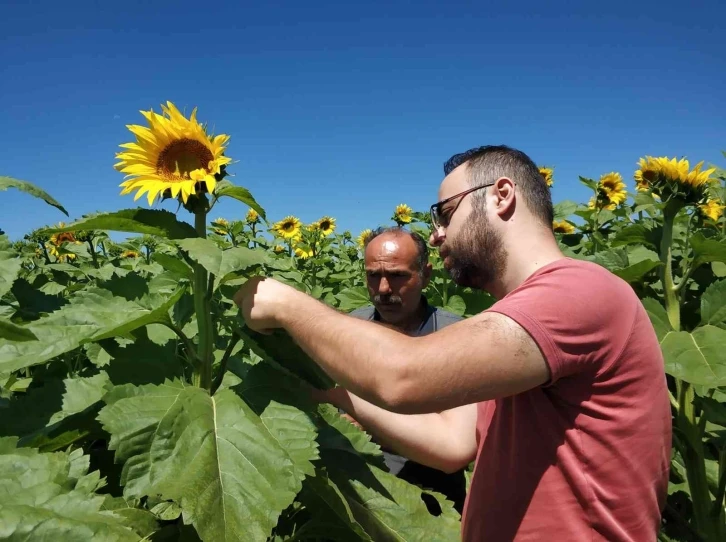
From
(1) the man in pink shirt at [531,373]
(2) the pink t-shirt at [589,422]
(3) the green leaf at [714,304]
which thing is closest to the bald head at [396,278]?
(3) the green leaf at [714,304]

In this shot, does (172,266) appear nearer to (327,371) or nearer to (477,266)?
(327,371)

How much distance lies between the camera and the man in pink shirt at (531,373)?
160cm

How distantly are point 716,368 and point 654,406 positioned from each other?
3.42 ft

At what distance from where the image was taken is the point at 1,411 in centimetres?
141

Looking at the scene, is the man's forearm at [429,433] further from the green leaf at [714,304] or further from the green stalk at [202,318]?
the green leaf at [714,304]

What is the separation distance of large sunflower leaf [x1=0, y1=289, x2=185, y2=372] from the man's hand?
0.21 metres

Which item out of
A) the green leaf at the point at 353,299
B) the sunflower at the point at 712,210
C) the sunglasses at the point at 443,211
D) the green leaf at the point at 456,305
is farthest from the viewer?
the green leaf at the point at 353,299

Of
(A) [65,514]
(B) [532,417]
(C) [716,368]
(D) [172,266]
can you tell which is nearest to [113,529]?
(A) [65,514]

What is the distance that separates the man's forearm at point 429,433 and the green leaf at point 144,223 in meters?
1.29

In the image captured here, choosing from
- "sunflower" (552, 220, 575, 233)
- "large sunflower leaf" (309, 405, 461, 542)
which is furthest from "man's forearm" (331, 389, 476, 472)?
"sunflower" (552, 220, 575, 233)

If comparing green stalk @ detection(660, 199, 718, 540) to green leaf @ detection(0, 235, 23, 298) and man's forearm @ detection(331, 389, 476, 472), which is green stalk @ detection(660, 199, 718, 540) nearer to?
man's forearm @ detection(331, 389, 476, 472)

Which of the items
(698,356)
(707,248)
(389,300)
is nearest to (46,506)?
(698,356)

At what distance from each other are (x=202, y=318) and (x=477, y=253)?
1.13 meters

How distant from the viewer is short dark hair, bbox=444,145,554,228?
2178mm
